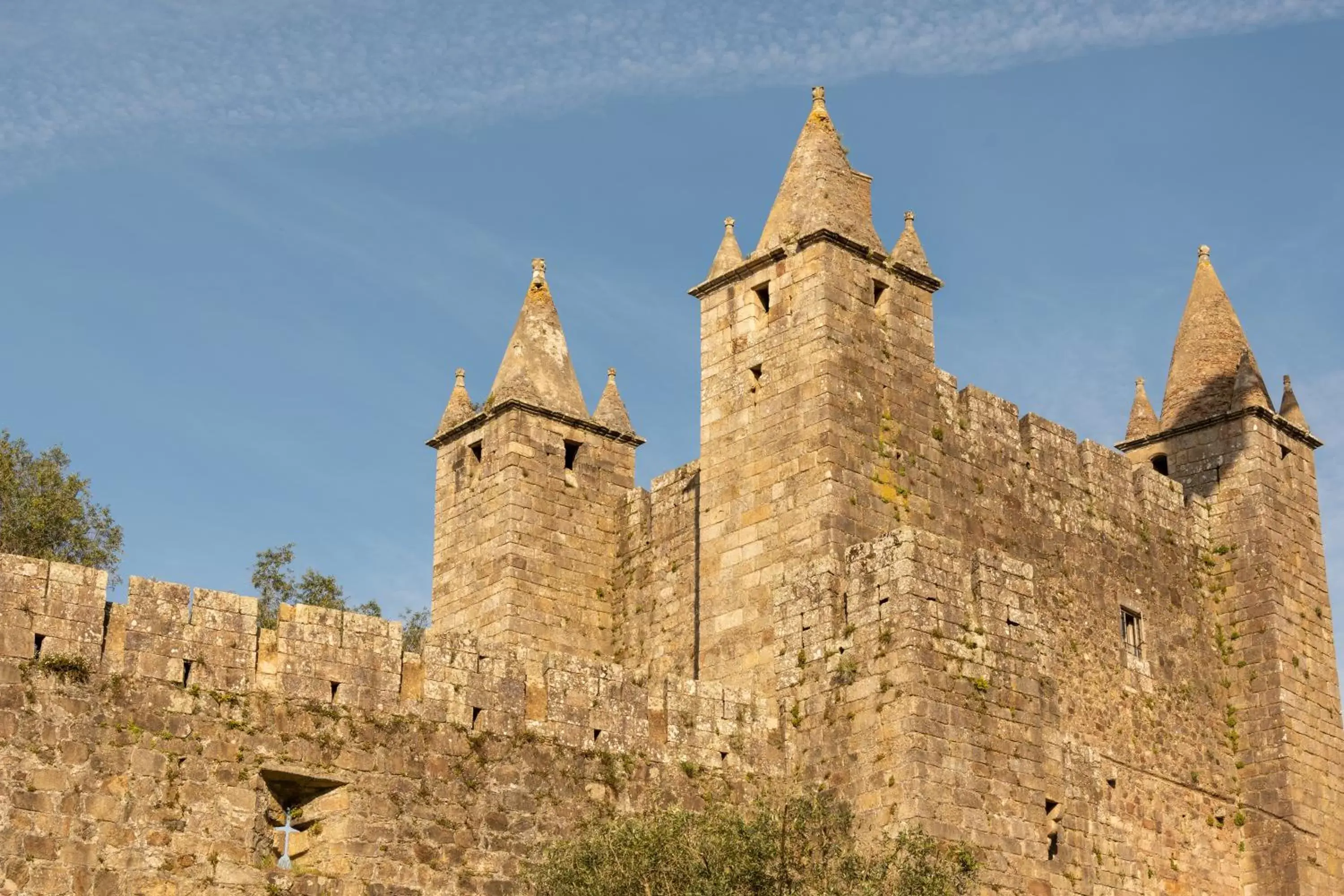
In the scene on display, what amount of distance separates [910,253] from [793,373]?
8.74ft

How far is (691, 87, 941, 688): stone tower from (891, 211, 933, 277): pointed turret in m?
0.02

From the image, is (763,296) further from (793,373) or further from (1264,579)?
(1264,579)

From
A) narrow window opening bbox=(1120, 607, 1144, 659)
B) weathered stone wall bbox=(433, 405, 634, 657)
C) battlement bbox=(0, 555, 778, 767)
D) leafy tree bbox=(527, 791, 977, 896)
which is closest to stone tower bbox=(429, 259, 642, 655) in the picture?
weathered stone wall bbox=(433, 405, 634, 657)

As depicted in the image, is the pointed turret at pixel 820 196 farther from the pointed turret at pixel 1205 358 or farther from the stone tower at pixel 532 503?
the pointed turret at pixel 1205 358

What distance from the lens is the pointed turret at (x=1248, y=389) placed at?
107 feet

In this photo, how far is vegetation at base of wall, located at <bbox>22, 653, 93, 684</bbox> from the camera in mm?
18719

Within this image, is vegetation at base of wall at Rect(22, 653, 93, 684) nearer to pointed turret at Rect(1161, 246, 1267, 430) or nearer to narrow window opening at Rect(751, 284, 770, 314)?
narrow window opening at Rect(751, 284, 770, 314)

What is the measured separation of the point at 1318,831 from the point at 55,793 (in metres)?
19.2

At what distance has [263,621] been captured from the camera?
35875 mm

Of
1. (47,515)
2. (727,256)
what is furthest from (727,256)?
(47,515)

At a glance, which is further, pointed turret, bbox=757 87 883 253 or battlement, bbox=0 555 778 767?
pointed turret, bbox=757 87 883 253

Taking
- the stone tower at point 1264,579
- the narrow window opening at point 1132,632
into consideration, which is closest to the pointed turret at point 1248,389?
the stone tower at point 1264,579

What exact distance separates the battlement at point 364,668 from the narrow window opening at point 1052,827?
2915mm

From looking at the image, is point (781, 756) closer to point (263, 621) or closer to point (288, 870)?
point (288, 870)
